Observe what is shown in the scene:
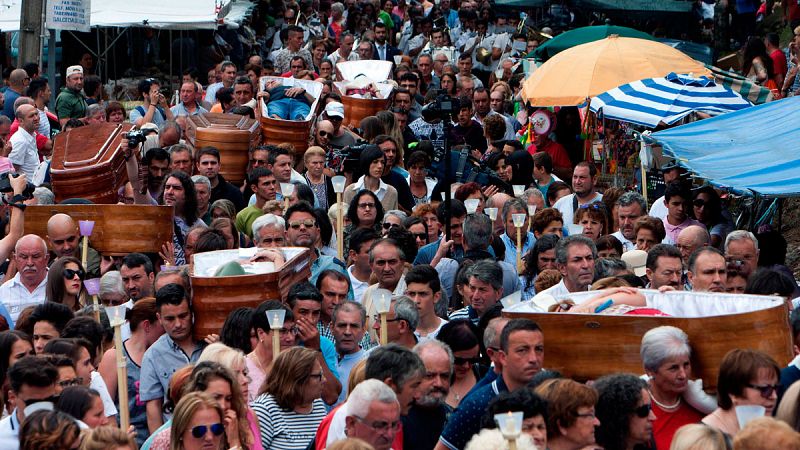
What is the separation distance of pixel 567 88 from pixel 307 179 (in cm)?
376

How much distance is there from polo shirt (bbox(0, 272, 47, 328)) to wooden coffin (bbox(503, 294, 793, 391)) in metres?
4.05

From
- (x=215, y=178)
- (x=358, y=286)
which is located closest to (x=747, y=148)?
(x=358, y=286)

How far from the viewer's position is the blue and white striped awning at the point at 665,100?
14.4 metres

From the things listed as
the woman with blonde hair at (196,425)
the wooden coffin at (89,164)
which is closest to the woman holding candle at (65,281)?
the wooden coffin at (89,164)

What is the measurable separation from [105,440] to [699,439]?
7.84 feet

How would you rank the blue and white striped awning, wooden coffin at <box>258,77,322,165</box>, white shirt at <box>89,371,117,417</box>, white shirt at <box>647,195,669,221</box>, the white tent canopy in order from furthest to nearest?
the white tent canopy
wooden coffin at <box>258,77,322,165</box>
the blue and white striped awning
white shirt at <box>647,195,669,221</box>
white shirt at <box>89,371,117,417</box>

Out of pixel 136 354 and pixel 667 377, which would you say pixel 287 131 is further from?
pixel 667 377

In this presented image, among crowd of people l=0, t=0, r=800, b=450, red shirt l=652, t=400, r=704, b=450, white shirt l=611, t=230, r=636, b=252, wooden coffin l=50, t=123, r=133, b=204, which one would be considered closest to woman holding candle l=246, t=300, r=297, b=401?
crowd of people l=0, t=0, r=800, b=450

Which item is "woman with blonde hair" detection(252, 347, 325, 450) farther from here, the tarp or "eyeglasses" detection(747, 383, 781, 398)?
the tarp

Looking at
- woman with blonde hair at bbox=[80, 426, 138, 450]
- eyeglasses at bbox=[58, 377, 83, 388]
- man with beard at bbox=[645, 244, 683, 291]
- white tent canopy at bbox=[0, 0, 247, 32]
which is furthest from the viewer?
white tent canopy at bbox=[0, 0, 247, 32]

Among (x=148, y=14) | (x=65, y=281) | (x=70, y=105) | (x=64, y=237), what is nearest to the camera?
(x=65, y=281)

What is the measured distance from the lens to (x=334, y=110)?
1548 cm

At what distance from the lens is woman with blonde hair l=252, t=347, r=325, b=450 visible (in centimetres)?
741

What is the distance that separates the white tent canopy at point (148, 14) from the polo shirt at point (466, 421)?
48.2ft
